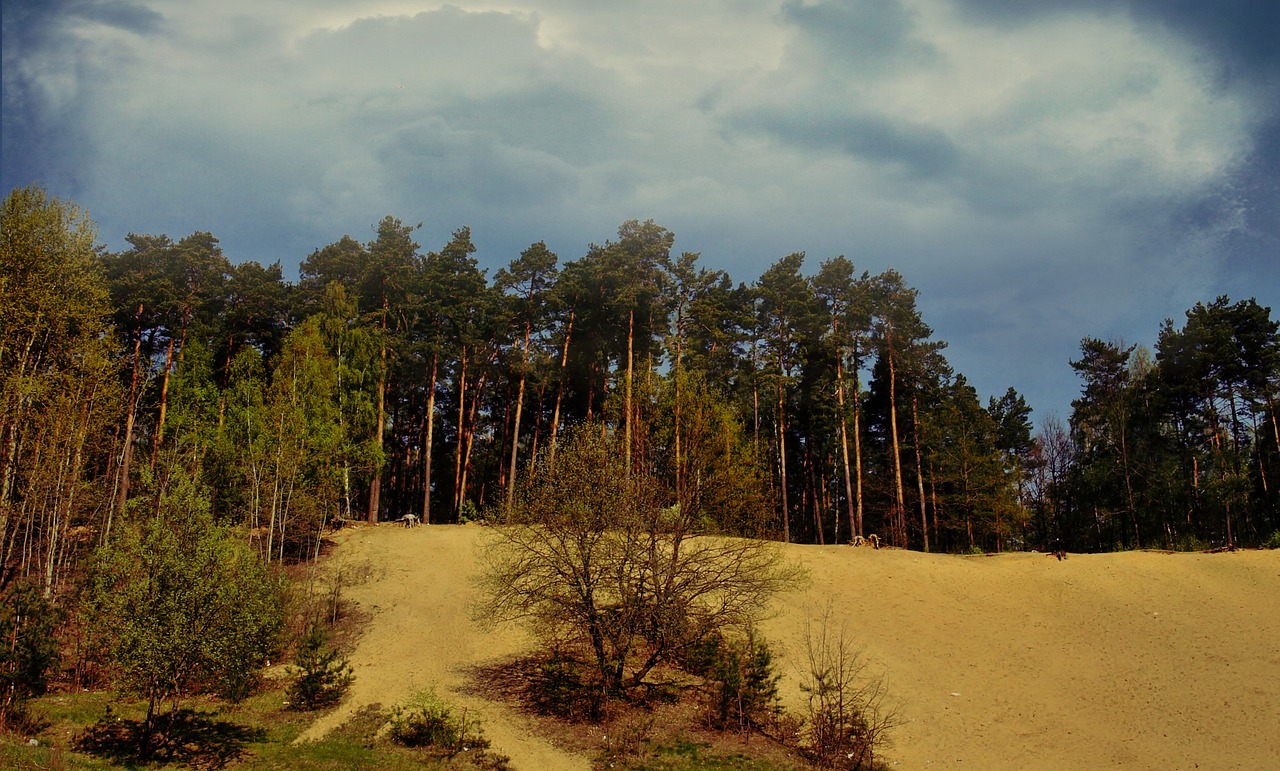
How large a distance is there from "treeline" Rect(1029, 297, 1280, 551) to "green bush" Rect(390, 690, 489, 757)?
39.8 m

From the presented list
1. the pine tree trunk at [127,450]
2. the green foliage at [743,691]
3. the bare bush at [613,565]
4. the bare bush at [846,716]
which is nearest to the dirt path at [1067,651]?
the bare bush at [846,716]

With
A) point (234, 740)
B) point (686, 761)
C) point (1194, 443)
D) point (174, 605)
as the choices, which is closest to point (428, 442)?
point (234, 740)

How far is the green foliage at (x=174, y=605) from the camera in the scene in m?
16.1

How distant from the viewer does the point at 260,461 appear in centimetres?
3306

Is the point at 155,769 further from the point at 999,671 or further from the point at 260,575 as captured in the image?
the point at 999,671

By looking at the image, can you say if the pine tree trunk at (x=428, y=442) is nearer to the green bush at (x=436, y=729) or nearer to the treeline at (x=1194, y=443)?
the green bush at (x=436, y=729)

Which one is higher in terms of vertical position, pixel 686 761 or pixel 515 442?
pixel 515 442

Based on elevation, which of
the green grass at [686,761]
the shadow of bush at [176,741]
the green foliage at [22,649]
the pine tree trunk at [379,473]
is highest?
the pine tree trunk at [379,473]

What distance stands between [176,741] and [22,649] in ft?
17.2

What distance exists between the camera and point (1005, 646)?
91.5 feet

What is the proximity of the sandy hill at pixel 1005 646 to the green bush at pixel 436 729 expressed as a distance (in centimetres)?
85

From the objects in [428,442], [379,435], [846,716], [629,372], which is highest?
[629,372]

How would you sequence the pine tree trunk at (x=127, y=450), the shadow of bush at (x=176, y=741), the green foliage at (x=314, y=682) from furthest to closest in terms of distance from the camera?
1. the pine tree trunk at (x=127, y=450)
2. the green foliage at (x=314, y=682)
3. the shadow of bush at (x=176, y=741)

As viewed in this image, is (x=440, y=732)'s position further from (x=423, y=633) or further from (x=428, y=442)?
(x=428, y=442)
